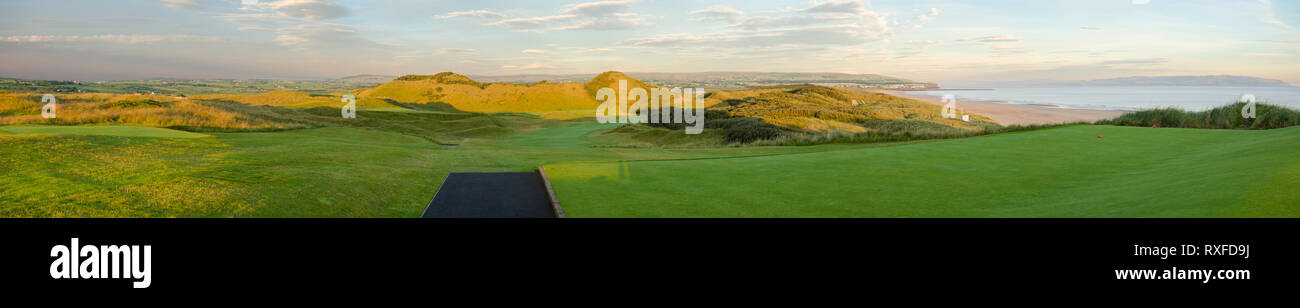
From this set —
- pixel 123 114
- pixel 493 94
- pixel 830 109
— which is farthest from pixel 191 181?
pixel 493 94

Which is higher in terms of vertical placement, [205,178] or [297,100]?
[297,100]

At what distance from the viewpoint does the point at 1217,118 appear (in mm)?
17172

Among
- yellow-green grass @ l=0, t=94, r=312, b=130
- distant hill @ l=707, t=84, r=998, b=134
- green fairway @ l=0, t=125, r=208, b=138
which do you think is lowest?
green fairway @ l=0, t=125, r=208, b=138

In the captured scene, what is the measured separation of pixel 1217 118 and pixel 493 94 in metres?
106

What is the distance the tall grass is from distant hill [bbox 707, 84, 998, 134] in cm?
696

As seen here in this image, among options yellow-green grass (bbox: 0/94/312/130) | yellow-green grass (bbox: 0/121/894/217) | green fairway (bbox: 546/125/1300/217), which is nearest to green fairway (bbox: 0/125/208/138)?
yellow-green grass (bbox: 0/121/894/217)

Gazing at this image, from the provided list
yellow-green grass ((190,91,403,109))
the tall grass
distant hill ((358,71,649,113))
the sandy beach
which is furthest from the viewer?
distant hill ((358,71,649,113))

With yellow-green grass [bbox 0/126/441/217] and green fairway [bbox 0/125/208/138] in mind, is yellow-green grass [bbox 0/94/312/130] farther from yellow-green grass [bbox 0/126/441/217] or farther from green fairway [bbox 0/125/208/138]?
yellow-green grass [bbox 0/126/441/217]

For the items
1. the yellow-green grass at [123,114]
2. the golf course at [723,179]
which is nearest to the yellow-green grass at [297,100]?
the yellow-green grass at [123,114]

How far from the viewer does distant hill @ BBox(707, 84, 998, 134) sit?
48.7m

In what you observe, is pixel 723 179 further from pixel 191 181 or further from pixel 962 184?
pixel 191 181

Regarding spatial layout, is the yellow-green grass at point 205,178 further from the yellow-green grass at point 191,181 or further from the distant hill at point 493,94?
the distant hill at point 493,94
